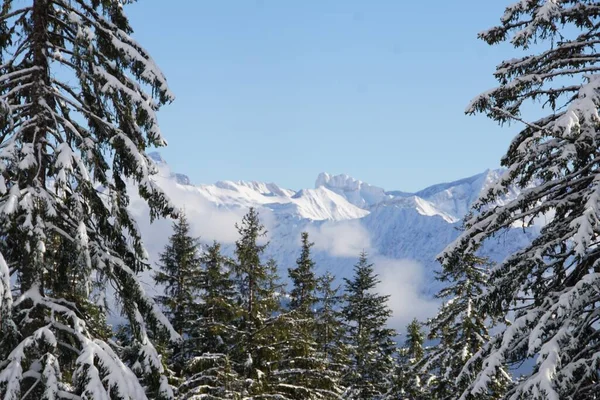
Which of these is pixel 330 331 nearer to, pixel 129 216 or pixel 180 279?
pixel 180 279

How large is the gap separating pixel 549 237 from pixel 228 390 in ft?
26.6

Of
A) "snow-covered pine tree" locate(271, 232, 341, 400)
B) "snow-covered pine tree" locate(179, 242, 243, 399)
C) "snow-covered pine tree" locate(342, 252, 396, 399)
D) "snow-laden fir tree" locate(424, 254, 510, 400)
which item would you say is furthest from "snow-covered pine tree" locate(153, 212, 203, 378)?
"snow-laden fir tree" locate(424, 254, 510, 400)

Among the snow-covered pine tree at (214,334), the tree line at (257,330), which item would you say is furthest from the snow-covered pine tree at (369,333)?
the snow-covered pine tree at (214,334)

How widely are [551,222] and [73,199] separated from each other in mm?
6960

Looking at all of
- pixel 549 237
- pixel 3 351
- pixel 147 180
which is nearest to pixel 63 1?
pixel 147 180

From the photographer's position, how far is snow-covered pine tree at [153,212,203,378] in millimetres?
26953

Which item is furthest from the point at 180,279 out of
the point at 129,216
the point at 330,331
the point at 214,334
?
the point at 129,216

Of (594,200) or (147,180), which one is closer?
(594,200)

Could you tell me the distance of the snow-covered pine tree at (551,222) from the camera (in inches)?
258

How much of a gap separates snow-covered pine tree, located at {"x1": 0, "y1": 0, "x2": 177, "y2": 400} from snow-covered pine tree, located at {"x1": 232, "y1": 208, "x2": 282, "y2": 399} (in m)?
9.35

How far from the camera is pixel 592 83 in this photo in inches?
269

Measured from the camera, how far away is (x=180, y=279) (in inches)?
1117

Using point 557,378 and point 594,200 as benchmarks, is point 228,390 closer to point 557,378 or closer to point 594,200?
point 557,378

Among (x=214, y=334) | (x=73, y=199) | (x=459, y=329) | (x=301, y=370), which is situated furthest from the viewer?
(x=459, y=329)
